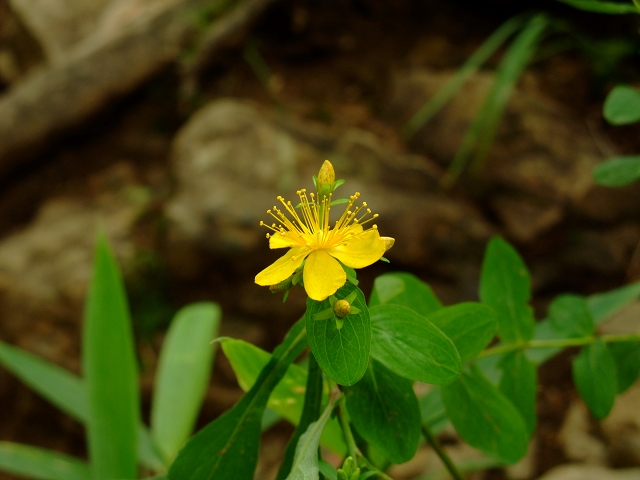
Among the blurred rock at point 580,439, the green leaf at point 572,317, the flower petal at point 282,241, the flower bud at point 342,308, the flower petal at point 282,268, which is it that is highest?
the flower petal at point 282,241

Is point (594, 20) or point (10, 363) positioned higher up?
point (594, 20)

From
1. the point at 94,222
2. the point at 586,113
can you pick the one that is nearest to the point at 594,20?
the point at 586,113

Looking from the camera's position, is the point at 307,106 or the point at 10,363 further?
the point at 307,106

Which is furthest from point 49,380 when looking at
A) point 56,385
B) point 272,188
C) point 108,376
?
point 272,188

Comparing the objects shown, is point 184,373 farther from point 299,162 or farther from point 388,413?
point 388,413

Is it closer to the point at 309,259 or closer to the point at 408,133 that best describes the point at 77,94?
the point at 408,133

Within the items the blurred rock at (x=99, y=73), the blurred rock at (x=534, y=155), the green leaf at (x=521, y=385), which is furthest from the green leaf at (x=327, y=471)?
the blurred rock at (x=99, y=73)

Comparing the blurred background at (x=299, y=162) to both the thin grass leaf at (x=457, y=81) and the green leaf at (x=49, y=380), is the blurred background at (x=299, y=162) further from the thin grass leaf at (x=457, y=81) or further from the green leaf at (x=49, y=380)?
the green leaf at (x=49, y=380)
